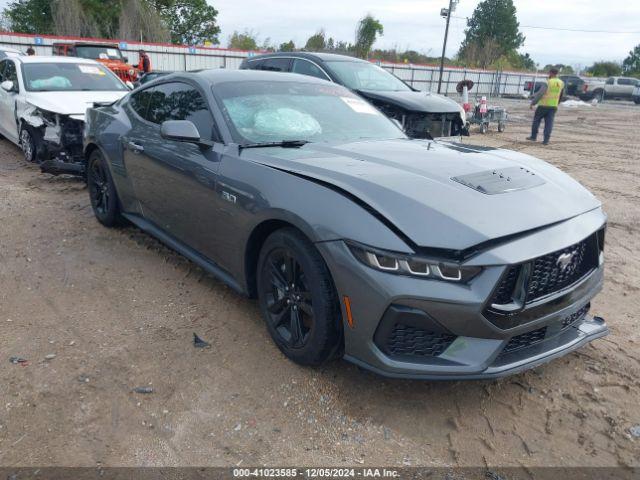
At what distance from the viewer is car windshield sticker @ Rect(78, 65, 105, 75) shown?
8.08 meters

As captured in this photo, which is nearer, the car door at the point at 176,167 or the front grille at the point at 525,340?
the front grille at the point at 525,340

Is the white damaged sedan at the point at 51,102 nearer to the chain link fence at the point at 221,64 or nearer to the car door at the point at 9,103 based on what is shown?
the car door at the point at 9,103

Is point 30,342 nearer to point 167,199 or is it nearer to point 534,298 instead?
point 167,199

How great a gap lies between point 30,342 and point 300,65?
23.3 feet

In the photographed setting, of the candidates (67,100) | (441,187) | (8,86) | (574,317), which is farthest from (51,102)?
(574,317)

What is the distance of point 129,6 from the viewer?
3228 centimetres

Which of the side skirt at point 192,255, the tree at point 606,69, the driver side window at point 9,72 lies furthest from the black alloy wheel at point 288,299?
the tree at point 606,69

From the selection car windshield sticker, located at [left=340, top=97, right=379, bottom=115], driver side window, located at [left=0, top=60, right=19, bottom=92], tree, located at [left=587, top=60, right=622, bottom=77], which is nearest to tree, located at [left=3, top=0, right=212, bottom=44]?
driver side window, located at [left=0, top=60, right=19, bottom=92]

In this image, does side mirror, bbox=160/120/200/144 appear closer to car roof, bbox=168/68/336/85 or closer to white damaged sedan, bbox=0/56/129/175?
car roof, bbox=168/68/336/85

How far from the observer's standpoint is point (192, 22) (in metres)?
51.0

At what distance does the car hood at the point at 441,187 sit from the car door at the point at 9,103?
248 inches

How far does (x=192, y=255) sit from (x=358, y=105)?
1.75 m

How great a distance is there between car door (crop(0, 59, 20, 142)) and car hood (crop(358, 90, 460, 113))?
5259 mm

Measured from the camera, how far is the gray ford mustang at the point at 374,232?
229cm
